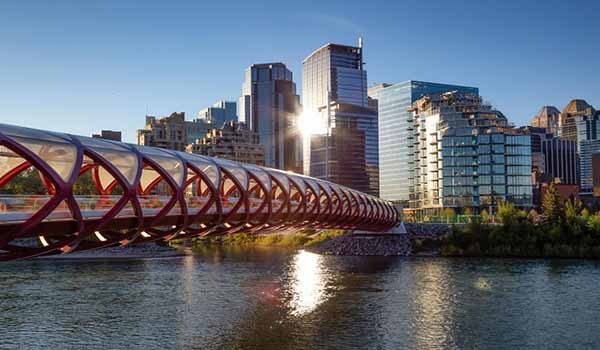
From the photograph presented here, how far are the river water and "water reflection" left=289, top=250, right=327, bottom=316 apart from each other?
125mm

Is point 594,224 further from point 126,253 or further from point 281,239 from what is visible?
point 126,253

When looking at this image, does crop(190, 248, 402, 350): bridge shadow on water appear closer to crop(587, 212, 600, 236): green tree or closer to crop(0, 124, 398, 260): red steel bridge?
crop(0, 124, 398, 260): red steel bridge

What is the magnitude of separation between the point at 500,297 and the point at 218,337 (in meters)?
23.0

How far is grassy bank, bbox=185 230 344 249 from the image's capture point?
341 feet

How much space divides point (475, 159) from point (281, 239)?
152 ft

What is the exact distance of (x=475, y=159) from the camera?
12938 cm

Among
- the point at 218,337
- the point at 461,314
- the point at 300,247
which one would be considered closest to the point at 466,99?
the point at 300,247

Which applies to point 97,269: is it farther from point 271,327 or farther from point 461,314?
point 461,314

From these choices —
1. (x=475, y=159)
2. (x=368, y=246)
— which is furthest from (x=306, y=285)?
(x=475, y=159)

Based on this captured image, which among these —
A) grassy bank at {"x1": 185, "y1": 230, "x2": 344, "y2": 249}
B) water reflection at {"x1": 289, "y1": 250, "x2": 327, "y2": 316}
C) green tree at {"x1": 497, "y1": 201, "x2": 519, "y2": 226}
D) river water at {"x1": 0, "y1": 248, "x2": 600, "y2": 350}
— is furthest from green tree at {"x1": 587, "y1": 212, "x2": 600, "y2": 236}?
water reflection at {"x1": 289, "y1": 250, "x2": 327, "y2": 316}

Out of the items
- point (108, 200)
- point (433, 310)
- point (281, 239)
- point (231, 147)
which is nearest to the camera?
point (108, 200)

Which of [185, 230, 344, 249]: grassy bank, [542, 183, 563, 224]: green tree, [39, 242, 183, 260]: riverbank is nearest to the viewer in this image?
[39, 242, 183, 260]: riverbank

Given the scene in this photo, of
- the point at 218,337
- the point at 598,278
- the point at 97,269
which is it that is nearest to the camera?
the point at 218,337

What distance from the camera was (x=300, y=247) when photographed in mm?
103000
